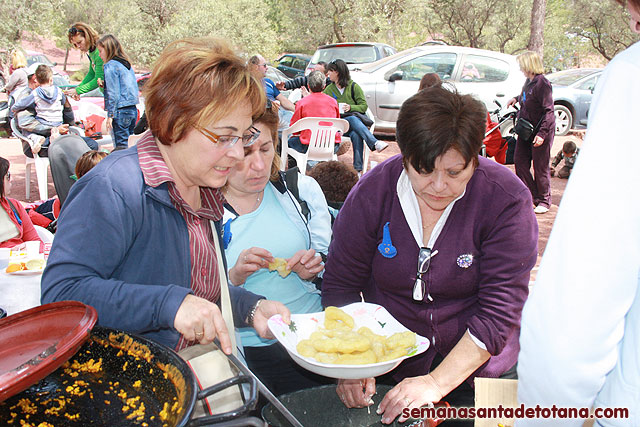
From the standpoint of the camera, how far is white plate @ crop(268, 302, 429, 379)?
5.11 feet

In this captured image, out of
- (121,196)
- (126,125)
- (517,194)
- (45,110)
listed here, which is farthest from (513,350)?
(45,110)

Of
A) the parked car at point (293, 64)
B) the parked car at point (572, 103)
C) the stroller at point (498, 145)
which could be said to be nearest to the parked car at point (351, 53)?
the parked car at point (293, 64)

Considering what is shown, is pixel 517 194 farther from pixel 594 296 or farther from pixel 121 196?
pixel 121 196

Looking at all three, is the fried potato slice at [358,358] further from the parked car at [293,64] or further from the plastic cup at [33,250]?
the parked car at [293,64]

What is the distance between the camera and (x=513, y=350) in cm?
211

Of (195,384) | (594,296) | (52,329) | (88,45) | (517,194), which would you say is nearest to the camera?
Result: (594,296)

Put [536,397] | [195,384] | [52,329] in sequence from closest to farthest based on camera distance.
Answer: [536,397] → [195,384] → [52,329]

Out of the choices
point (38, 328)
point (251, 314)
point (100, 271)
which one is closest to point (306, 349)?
point (251, 314)

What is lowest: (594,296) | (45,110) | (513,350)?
(513,350)

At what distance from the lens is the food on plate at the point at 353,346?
1660 millimetres

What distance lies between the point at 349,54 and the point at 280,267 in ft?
37.6

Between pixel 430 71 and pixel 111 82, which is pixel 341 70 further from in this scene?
pixel 111 82

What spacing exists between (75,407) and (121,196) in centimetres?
56

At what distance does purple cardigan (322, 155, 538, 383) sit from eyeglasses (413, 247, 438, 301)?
0.07 feet
